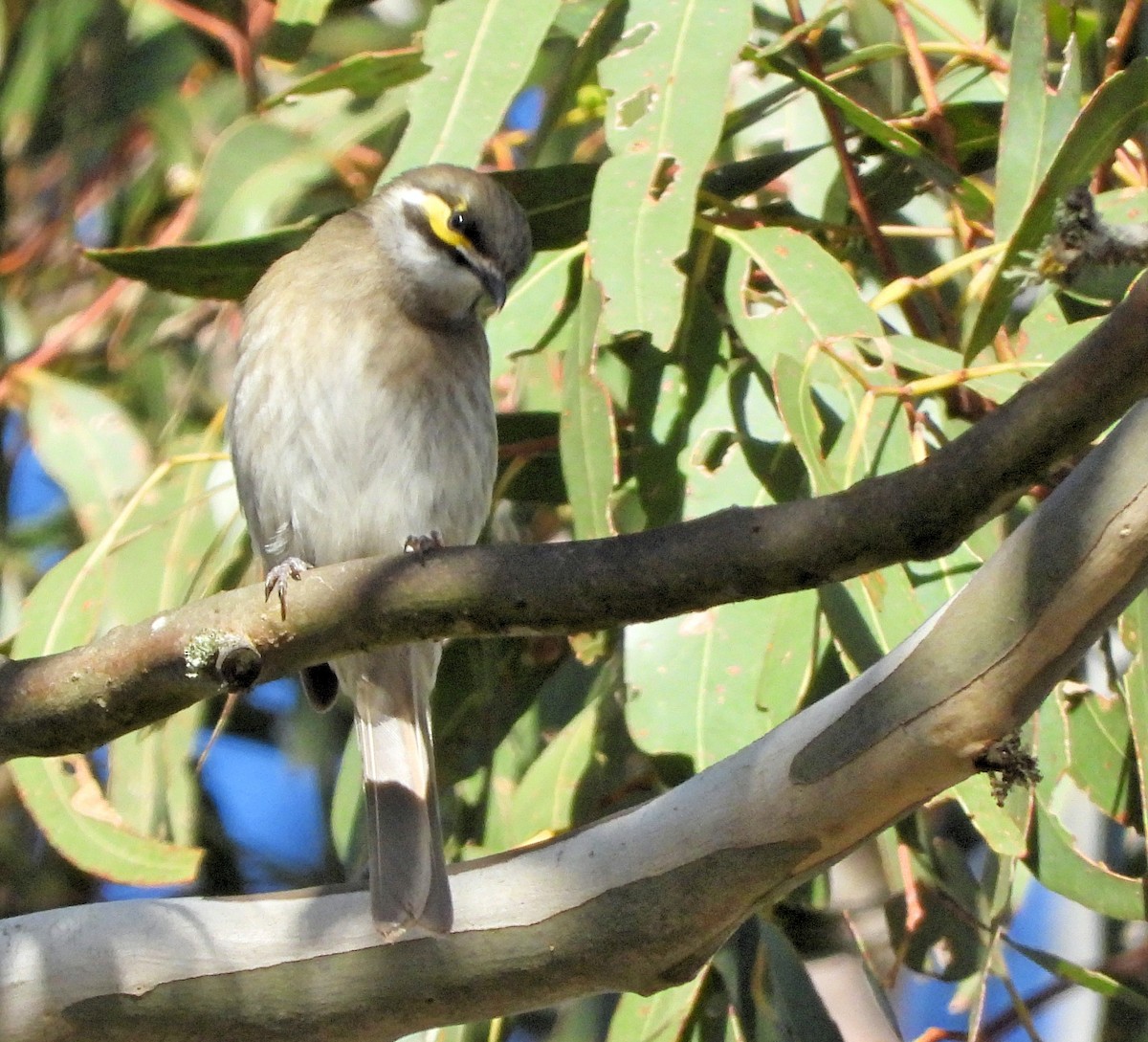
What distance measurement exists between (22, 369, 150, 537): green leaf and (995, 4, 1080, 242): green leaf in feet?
5.28

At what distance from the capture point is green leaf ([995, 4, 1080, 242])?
223 cm

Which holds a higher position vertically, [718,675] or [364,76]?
[364,76]

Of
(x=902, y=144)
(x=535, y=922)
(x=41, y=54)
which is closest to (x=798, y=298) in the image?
(x=902, y=144)

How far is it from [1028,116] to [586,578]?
101cm

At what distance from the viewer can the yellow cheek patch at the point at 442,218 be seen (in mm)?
2648

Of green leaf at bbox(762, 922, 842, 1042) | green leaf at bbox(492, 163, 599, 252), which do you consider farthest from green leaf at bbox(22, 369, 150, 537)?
green leaf at bbox(762, 922, 842, 1042)

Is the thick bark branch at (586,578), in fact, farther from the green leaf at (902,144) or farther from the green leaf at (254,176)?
the green leaf at (254,176)

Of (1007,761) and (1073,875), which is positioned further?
(1073,875)

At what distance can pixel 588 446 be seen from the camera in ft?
7.43

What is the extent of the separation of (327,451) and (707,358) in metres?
0.59

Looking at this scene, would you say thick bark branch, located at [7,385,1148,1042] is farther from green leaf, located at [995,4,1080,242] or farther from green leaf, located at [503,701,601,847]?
green leaf, located at [995,4,1080,242]

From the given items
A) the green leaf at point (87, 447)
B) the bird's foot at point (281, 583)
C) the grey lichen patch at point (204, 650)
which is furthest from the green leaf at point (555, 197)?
A: the grey lichen patch at point (204, 650)

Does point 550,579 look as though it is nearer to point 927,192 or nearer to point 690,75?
point 690,75

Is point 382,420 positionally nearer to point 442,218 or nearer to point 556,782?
point 442,218
